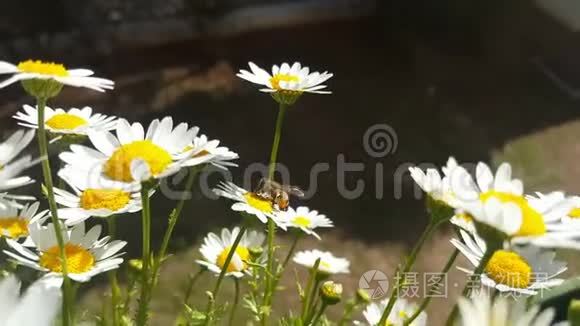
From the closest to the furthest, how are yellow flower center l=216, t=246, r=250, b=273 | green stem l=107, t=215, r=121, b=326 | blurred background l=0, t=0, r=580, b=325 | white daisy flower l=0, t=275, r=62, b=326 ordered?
white daisy flower l=0, t=275, r=62, b=326 < green stem l=107, t=215, r=121, b=326 < yellow flower center l=216, t=246, r=250, b=273 < blurred background l=0, t=0, r=580, b=325

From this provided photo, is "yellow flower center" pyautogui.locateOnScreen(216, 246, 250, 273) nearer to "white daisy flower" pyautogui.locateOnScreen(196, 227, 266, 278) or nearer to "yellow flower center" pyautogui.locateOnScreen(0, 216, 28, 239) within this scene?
"white daisy flower" pyautogui.locateOnScreen(196, 227, 266, 278)

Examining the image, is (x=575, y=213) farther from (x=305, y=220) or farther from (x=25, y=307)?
(x=25, y=307)

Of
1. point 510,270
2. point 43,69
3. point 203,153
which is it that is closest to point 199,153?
point 203,153

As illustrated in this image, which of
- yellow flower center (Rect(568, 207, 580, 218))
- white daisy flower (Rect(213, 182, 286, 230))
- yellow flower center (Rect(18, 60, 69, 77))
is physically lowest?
white daisy flower (Rect(213, 182, 286, 230))

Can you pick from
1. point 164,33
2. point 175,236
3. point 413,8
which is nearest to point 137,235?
point 175,236

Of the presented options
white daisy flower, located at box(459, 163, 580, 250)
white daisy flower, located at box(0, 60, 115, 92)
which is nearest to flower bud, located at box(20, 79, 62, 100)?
white daisy flower, located at box(0, 60, 115, 92)

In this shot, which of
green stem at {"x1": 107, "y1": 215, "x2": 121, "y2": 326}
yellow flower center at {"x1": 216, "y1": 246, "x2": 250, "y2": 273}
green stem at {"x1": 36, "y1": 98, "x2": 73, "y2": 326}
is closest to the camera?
green stem at {"x1": 36, "y1": 98, "x2": 73, "y2": 326}
